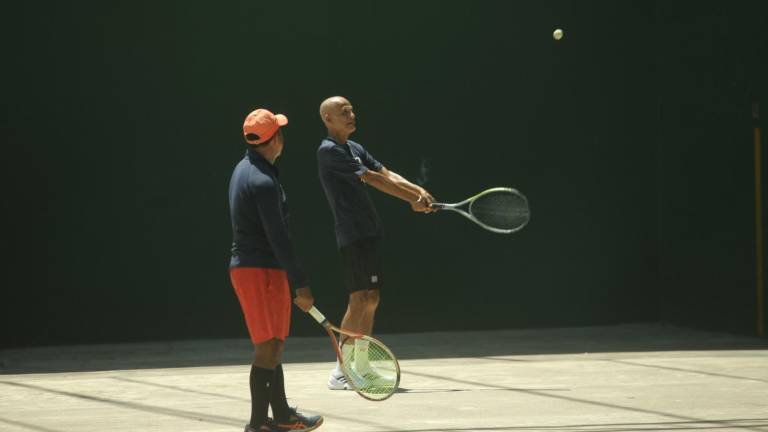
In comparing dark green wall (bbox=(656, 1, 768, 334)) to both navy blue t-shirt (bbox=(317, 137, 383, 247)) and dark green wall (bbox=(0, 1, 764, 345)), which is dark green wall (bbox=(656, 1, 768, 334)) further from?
navy blue t-shirt (bbox=(317, 137, 383, 247))

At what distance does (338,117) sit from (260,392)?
224cm

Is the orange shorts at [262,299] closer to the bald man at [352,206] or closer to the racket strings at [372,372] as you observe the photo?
the racket strings at [372,372]

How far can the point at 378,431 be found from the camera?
6145 millimetres

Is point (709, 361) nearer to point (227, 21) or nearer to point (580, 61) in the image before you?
point (580, 61)

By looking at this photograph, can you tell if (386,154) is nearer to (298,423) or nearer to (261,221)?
(298,423)

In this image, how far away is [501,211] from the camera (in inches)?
308

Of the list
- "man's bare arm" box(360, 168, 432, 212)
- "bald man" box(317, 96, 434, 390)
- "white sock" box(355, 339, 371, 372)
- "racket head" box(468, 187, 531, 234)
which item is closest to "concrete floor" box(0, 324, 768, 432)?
"white sock" box(355, 339, 371, 372)

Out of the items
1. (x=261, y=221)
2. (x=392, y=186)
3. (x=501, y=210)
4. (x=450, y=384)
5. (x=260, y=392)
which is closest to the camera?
(x=261, y=221)

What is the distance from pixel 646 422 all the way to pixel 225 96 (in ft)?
15.7

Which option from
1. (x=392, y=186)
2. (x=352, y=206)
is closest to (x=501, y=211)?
(x=392, y=186)

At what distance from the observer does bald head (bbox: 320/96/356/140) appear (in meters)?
7.55

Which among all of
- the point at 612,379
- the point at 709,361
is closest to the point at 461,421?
the point at 612,379

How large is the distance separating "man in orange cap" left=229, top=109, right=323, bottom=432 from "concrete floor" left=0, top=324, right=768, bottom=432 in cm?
54

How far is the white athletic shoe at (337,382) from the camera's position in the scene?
7469 mm
